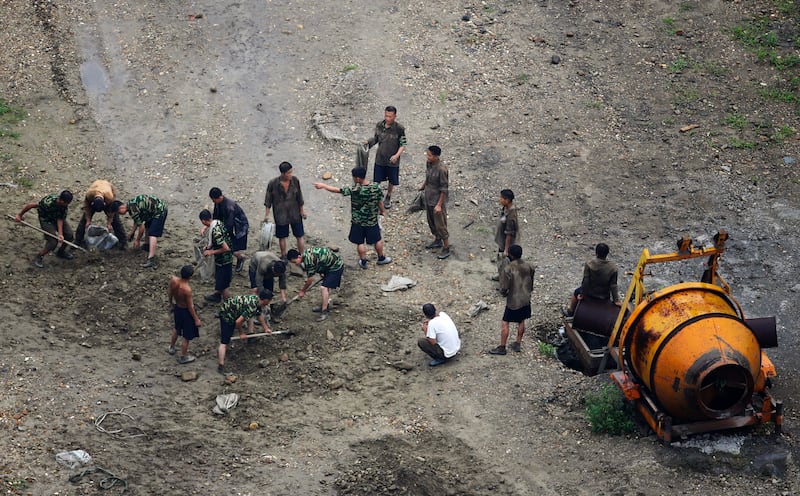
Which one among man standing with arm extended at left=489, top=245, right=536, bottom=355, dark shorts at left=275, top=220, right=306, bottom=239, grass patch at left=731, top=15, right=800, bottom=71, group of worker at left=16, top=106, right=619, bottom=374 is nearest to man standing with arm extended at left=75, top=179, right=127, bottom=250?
group of worker at left=16, top=106, right=619, bottom=374

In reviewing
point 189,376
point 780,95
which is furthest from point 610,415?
point 780,95

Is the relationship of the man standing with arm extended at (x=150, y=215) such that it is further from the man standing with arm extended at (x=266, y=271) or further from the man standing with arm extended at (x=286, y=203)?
the man standing with arm extended at (x=266, y=271)

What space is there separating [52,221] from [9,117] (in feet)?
14.4

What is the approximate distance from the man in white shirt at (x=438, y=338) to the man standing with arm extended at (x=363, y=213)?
2.30 meters

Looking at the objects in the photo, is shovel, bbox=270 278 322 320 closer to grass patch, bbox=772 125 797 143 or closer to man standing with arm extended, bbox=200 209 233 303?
man standing with arm extended, bbox=200 209 233 303

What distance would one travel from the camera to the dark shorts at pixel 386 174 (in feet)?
51.0

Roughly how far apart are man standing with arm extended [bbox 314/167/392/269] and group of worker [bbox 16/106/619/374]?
2cm

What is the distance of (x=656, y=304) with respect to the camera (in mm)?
10438

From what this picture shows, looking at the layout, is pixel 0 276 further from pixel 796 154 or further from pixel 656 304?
pixel 796 154

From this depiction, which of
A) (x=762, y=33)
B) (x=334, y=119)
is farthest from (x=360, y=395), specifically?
(x=762, y=33)

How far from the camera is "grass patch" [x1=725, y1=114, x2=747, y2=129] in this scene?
16906 millimetres

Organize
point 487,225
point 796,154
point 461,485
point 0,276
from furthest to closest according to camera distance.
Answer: point 796,154 < point 487,225 < point 0,276 < point 461,485

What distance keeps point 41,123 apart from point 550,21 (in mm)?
10528

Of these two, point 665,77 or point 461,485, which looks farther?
point 665,77
